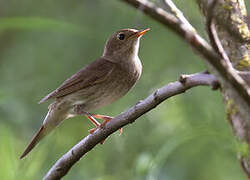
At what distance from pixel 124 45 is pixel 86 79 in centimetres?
68

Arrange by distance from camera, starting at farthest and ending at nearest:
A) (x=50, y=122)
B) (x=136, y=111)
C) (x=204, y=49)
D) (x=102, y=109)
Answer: (x=102, y=109) → (x=50, y=122) → (x=136, y=111) → (x=204, y=49)

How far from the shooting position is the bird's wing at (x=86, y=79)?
4.80 m

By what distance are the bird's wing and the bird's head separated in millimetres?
247

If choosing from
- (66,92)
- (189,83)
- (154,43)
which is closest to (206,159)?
(66,92)

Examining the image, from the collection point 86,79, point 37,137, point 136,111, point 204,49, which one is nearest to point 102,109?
point 86,79

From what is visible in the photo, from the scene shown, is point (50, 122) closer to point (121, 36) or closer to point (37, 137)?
point (37, 137)

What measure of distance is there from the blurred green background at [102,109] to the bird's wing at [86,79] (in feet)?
1.60

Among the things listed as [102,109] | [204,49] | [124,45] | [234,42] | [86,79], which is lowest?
[102,109]

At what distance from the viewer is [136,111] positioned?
2.75 meters

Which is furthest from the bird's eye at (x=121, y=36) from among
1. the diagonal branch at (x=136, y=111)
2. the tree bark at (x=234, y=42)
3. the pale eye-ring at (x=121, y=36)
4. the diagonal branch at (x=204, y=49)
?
the diagonal branch at (x=204, y=49)

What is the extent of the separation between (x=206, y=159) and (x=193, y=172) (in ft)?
0.82

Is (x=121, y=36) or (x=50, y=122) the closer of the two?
(x=50, y=122)

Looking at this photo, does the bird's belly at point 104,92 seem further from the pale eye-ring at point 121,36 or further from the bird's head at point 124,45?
the pale eye-ring at point 121,36

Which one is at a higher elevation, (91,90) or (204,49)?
(204,49)
